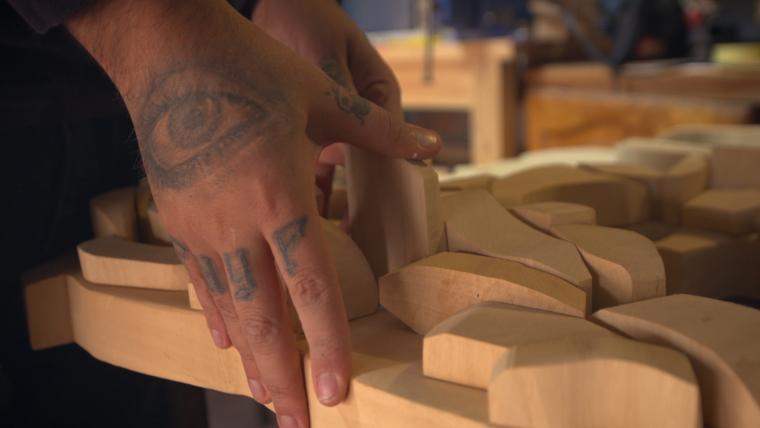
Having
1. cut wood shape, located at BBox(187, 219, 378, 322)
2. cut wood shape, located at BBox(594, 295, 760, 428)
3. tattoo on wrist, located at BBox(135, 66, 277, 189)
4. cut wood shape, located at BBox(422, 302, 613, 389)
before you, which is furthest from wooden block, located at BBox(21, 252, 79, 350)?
cut wood shape, located at BBox(594, 295, 760, 428)

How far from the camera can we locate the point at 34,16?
0.76 meters

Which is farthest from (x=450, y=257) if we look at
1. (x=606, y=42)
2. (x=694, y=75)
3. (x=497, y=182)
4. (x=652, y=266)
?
(x=606, y=42)

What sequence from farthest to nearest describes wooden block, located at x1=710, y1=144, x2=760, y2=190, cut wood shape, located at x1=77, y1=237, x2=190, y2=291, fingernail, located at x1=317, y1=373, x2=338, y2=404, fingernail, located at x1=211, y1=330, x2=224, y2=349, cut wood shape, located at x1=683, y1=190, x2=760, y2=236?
wooden block, located at x1=710, y1=144, x2=760, y2=190 → cut wood shape, located at x1=683, y1=190, x2=760, y2=236 → cut wood shape, located at x1=77, y1=237, x2=190, y2=291 → fingernail, located at x1=211, y1=330, x2=224, y2=349 → fingernail, located at x1=317, y1=373, x2=338, y2=404

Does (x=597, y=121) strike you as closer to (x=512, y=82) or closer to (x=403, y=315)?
(x=512, y=82)

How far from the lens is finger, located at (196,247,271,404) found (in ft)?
2.36

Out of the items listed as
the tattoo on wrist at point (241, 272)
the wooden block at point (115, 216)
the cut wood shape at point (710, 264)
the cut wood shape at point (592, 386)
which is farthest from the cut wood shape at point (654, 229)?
the wooden block at point (115, 216)

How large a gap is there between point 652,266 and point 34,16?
707mm

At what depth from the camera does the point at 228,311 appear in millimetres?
732

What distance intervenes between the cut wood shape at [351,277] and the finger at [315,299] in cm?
11

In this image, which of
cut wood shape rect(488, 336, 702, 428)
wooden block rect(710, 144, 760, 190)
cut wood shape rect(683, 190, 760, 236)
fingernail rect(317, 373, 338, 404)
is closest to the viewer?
cut wood shape rect(488, 336, 702, 428)

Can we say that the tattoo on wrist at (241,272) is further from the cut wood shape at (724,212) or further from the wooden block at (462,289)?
the cut wood shape at (724,212)

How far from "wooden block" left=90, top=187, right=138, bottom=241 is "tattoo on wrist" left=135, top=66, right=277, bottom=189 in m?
0.36

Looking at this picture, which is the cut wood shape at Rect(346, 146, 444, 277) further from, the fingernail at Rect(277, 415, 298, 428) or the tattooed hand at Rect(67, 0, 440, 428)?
the fingernail at Rect(277, 415, 298, 428)

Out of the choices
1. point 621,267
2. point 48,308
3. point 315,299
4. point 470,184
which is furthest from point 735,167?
point 48,308
